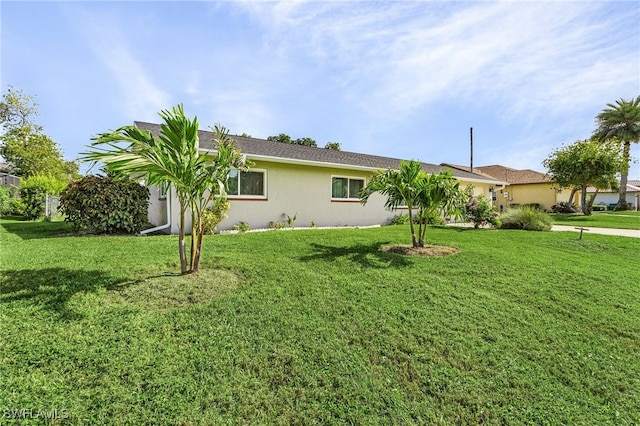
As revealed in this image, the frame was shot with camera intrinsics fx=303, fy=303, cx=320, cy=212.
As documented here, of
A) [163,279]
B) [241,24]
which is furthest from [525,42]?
[163,279]

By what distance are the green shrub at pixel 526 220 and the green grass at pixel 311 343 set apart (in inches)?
281

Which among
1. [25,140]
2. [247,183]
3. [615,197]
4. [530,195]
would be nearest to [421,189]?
[247,183]

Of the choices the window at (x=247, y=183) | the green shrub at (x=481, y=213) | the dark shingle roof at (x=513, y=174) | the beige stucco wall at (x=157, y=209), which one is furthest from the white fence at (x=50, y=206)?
the dark shingle roof at (x=513, y=174)

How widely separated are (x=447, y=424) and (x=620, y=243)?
11.0 m

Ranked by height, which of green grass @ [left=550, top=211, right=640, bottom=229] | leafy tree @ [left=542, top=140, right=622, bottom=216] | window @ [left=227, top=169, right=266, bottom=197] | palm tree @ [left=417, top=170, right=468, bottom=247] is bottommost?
green grass @ [left=550, top=211, right=640, bottom=229]

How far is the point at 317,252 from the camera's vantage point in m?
6.80

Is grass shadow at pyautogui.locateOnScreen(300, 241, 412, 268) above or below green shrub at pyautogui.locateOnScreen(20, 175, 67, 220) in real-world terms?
below

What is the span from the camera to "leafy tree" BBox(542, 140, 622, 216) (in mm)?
21953

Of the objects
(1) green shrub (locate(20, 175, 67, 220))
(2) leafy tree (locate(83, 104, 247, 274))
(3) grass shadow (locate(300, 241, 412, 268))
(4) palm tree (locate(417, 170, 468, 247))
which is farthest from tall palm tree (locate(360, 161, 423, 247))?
(1) green shrub (locate(20, 175, 67, 220))

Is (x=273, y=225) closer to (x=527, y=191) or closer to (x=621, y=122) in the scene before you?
(x=527, y=191)

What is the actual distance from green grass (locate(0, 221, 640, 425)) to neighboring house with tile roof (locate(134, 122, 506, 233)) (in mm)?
5077

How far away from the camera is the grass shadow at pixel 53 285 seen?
3584 millimetres

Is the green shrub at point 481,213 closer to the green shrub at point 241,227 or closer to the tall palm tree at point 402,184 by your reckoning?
the tall palm tree at point 402,184

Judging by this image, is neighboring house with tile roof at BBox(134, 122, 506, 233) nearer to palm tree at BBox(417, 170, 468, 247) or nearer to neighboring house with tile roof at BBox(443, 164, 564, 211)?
palm tree at BBox(417, 170, 468, 247)
